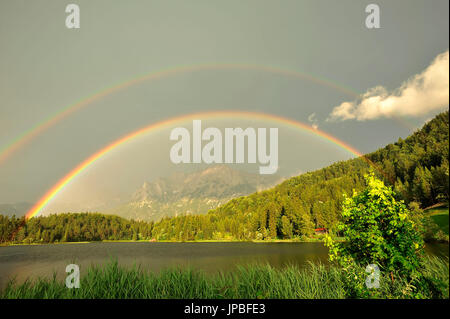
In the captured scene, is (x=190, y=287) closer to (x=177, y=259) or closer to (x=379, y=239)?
(x=379, y=239)

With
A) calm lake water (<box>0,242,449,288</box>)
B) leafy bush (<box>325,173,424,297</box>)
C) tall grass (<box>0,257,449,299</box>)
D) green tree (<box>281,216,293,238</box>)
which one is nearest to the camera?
leafy bush (<box>325,173,424,297</box>)

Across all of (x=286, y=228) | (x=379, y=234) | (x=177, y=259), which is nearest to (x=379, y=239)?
(x=379, y=234)

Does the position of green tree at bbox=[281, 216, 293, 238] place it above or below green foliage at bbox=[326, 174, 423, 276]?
below

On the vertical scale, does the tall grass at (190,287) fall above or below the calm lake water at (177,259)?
above

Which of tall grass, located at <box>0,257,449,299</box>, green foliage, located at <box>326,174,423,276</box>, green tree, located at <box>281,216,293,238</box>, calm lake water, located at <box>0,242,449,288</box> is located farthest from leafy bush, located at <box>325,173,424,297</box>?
green tree, located at <box>281,216,293,238</box>

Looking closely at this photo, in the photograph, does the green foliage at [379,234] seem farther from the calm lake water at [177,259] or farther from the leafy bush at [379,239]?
the calm lake water at [177,259]

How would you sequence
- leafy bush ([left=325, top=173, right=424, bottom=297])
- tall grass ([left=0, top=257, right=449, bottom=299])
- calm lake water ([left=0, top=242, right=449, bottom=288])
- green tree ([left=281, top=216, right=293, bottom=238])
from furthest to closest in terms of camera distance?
1. green tree ([left=281, top=216, right=293, bottom=238])
2. calm lake water ([left=0, top=242, right=449, bottom=288])
3. tall grass ([left=0, top=257, right=449, bottom=299])
4. leafy bush ([left=325, top=173, right=424, bottom=297])

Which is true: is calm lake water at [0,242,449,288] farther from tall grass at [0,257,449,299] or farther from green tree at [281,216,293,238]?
green tree at [281,216,293,238]

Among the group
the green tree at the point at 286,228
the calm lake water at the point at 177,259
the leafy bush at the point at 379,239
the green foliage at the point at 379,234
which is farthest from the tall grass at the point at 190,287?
the green tree at the point at 286,228

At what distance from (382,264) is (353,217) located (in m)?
2.32

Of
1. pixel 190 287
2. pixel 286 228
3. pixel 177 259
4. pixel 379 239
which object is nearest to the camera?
pixel 379 239
